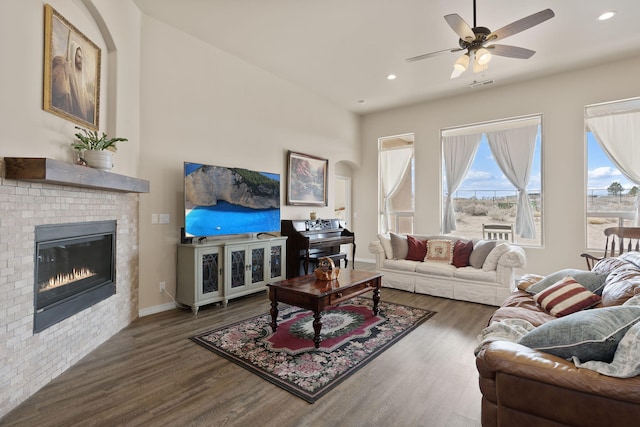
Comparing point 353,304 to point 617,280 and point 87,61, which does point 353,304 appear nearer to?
point 617,280

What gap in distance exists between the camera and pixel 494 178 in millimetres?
5844

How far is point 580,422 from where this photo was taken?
49.1 inches

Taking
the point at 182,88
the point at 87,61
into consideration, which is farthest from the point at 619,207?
the point at 87,61

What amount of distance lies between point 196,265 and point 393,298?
8.58ft

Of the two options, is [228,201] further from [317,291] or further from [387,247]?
[387,247]

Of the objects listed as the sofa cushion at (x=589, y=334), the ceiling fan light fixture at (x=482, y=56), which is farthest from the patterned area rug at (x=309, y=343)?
the ceiling fan light fixture at (x=482, y=56)

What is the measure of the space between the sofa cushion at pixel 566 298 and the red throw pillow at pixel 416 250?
7.34 feet

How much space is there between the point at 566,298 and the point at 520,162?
3.79 metres

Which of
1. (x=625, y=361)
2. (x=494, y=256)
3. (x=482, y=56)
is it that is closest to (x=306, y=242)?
(x=494, y=256)

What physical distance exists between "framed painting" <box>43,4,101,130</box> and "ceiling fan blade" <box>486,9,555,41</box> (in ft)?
11.5

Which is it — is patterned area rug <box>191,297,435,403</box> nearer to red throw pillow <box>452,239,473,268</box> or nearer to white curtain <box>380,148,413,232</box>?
red throw pillow <box>452,239,473,268</box>

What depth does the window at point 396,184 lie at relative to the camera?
686 centimetres

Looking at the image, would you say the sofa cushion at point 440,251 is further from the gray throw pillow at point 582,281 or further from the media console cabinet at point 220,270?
the media console cabinet at point 220,270

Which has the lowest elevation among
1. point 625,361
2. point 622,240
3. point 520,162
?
point 625,361
